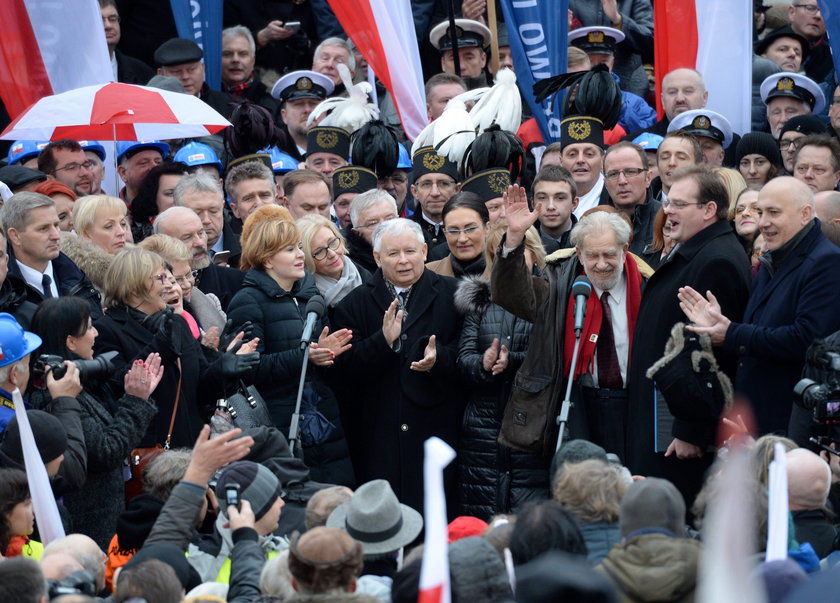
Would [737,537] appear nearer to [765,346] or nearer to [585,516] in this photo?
[585,516]

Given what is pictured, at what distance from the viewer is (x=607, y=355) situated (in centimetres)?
779

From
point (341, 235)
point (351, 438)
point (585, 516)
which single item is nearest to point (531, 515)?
point (585, 516)

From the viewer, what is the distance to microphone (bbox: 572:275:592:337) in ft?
24.0

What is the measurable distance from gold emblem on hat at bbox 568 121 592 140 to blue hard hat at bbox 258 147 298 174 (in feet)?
7.25

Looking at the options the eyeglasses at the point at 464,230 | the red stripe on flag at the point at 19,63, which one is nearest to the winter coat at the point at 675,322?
the eyeglasses at the point at 464,230

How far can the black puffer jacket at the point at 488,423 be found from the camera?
788 cm

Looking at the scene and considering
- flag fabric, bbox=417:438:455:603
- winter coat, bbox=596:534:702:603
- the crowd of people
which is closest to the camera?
flag fabric, bbox=417:438:455:603

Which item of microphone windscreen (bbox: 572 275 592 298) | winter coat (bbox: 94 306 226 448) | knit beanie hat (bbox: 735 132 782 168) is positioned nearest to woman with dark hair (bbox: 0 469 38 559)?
winter coat (bbox: 94 306 226 448)

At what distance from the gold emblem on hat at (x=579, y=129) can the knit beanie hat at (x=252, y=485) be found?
184 inches

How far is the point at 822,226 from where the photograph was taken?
25.9ft

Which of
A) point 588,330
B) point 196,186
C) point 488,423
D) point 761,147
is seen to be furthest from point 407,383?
point 761,147

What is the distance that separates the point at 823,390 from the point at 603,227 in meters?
1.70

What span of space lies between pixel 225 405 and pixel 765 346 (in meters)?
2.74

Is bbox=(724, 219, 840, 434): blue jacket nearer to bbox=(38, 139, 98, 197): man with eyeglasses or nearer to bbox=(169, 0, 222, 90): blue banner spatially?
bbox=(38, 139, 98, 197): man with eyeglasses
